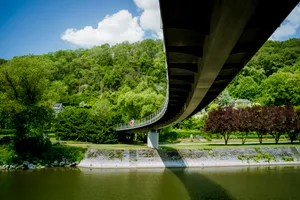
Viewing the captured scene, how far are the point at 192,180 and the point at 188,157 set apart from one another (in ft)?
27.3

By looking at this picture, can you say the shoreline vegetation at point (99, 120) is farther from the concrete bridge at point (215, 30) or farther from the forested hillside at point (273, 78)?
the concrete bridge at point (215, 30)

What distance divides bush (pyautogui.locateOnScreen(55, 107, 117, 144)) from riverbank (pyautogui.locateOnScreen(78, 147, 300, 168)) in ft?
29.0

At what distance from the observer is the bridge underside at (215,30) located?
4168 millimetres

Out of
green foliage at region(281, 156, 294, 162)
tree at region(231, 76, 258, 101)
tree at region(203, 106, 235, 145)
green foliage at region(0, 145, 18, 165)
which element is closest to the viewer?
green foliage at region(0, 145, 18, 165)

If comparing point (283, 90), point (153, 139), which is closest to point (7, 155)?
point (153, 139)

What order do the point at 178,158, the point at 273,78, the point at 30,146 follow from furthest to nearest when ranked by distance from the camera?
the point at 273,78 → the point at 178,158 → the point at 30,146

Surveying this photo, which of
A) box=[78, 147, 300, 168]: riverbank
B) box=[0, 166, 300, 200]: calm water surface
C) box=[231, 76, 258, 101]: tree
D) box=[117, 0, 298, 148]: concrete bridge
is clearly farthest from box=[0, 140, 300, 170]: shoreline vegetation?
box=[231, 76, 258, 101]: tree

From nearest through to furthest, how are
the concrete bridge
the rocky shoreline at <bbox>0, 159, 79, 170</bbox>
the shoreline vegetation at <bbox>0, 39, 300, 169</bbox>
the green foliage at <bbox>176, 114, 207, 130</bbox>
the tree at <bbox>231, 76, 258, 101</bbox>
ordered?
the concrete bridge → the rocky shoreline at <bbox>0, 159, 79, 170</bbox> → the shoreline vegetation at <bbox>0, 39, 300, 169</bbox> → the green foliage at <bbox>176, 114, 207, 130</bbox> → the tree at <bbox>231, 76, 258, 101</bbox>

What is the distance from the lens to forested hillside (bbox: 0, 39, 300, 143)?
97.8ft

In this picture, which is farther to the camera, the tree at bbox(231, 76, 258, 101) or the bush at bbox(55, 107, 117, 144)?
the tree at bbox(231, 76, 258, 101)

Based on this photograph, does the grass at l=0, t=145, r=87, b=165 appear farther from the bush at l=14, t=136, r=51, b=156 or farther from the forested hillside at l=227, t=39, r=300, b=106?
the forested hillside at l=227, t=39, r=300, b=106

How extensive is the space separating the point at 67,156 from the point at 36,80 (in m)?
9.21

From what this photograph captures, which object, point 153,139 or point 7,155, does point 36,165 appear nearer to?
point 7,155

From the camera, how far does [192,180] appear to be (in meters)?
24.2
